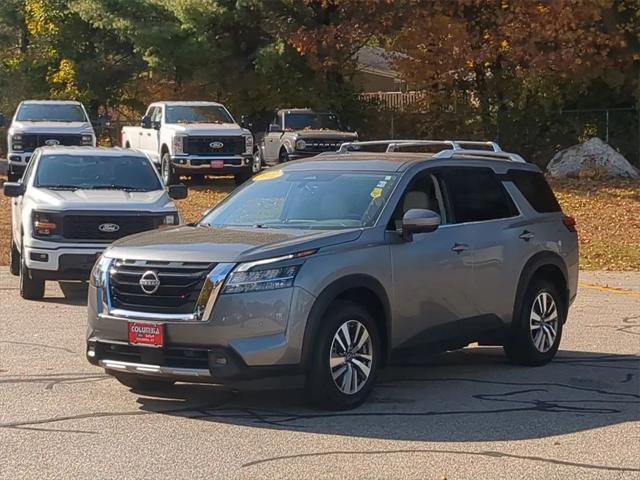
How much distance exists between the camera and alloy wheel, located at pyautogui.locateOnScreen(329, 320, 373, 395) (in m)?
8.34

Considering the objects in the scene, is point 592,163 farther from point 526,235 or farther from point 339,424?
point 339,424

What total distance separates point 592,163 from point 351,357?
69.6ft

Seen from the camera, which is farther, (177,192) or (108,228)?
(177,192)

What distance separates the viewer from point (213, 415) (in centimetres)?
826

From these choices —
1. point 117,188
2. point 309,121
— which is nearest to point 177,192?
point 117,188

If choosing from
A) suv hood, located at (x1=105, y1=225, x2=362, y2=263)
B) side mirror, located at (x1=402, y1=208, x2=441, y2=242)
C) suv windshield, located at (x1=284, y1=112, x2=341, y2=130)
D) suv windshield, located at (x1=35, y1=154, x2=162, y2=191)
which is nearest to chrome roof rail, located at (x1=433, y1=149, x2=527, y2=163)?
side mirror, located at (x1=402, y1=208, x2=441, y2=242)

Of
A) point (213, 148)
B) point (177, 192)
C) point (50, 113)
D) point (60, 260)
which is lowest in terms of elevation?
point (60, 260)

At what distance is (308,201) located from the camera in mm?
9328

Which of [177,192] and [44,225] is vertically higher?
[177,192]

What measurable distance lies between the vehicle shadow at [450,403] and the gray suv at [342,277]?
228mm

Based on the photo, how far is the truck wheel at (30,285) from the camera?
13803 millimetres

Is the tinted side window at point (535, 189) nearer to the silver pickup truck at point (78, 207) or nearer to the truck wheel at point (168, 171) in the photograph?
the silver pickup truck at point (78, 207)

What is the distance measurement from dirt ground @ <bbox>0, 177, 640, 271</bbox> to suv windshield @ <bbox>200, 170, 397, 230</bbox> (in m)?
9.30

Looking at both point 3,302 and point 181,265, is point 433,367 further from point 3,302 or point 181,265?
point 3,302
